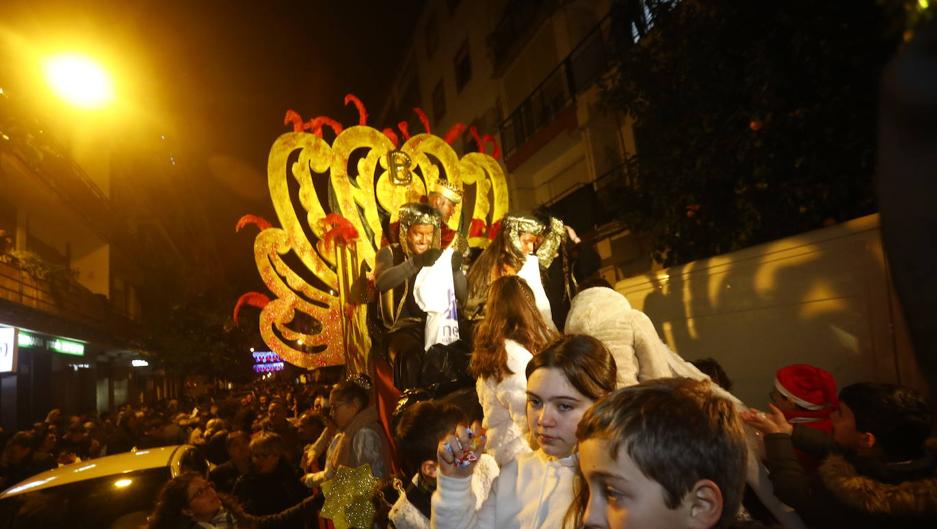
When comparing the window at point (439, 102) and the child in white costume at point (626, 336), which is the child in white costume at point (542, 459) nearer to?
the child in white costume at point (626, 336)

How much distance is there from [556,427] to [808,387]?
170 cm

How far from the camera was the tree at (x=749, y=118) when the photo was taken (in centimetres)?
502

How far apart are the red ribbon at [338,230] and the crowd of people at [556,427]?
1.21ft

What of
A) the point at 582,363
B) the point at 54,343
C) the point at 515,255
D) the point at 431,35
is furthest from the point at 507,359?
the point at 431,35

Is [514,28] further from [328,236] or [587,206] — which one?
[328,236]

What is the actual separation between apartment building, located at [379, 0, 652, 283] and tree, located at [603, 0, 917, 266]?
3926 mm

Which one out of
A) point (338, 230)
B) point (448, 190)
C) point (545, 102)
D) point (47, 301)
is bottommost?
point (338, 230)

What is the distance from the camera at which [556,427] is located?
230cm

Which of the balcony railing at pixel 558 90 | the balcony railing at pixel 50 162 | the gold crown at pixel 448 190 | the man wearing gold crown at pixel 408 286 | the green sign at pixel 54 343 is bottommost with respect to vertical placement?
the man wearing gold crown at pixel 408 286

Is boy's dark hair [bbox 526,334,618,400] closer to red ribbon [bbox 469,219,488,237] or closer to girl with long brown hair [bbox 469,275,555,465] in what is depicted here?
girl with long brown hair [bbox 469,275,555,465]

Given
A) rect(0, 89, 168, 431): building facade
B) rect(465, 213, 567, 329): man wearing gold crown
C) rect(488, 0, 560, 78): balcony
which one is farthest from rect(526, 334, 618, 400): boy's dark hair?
rect(488, 0, 560, 78): balcony

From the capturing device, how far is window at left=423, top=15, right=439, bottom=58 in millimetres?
25203

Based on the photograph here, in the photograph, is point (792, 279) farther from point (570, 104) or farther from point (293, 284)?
point (570, 104)

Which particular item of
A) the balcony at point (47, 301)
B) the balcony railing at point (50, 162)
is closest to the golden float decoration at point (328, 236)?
the balcony at point (47, 301)
